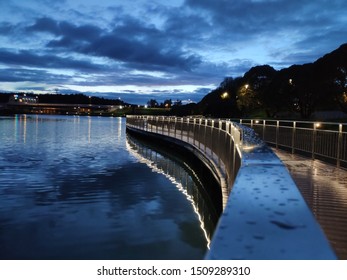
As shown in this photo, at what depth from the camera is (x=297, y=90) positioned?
64.8 metres

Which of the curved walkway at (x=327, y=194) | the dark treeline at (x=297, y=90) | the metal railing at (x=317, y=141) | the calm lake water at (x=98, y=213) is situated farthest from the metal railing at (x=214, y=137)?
the dark treeline at (x=297, y=90)

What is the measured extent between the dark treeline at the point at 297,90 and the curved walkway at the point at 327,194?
42642 millimetres

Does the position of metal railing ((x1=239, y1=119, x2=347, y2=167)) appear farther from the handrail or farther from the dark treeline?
the dark treeline

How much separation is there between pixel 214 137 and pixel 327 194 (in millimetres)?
7014

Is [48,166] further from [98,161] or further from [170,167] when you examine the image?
[170,167]

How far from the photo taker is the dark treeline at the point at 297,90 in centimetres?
5331

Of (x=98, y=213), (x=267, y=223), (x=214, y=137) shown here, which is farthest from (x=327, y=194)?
(x=214, y=137)

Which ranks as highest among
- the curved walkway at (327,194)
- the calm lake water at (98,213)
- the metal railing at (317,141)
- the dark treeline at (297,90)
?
the dark treeline at (297,90)

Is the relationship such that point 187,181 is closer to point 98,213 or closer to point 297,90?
point 98,213

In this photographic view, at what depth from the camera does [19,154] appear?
25.9 metres

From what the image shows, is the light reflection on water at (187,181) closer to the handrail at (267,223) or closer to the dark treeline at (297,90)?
the handrail at (267,223)

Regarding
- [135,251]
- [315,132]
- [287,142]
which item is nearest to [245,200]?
[135,251]

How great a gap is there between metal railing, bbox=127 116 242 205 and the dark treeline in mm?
26991

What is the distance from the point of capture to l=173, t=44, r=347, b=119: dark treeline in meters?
53.3
